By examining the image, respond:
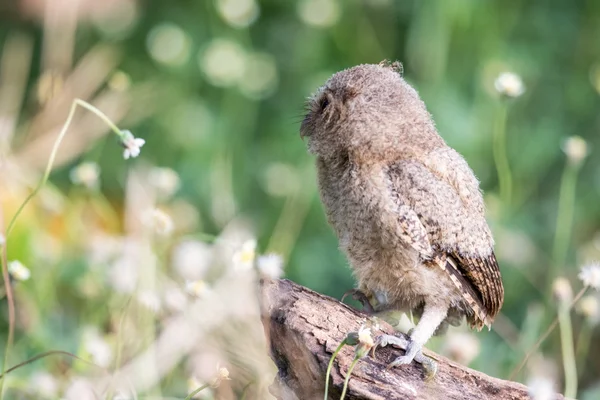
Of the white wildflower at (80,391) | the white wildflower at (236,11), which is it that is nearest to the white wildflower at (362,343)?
the white wildflower at (80,391)

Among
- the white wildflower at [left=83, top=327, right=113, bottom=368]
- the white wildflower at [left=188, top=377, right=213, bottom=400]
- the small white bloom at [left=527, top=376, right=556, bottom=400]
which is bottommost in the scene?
the white wildflower at [left=83, top=327, right=113, bottom=368]

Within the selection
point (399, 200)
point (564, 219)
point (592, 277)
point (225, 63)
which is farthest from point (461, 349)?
point (225, 63)

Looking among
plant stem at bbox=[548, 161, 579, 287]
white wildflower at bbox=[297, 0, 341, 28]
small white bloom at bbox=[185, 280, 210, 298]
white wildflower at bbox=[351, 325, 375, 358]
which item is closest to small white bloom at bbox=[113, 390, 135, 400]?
small white bloom at bbox=[185, 280, 210, 298]

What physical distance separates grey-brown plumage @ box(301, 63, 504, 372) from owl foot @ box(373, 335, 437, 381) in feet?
0.36

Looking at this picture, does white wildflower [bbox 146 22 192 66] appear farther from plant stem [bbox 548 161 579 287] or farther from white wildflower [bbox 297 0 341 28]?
plant stem [bbox 548 161 579 287]

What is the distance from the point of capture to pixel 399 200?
338 cm

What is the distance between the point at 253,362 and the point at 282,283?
456 millimetres

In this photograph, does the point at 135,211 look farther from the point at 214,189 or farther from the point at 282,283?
the point at 282,283

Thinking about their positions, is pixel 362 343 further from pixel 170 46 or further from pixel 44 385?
pixel 170 46

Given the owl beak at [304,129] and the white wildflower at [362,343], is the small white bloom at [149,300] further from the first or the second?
the white wildflower at [362,343]

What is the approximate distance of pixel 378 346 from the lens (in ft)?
10.5

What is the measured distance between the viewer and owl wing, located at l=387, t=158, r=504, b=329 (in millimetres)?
3408

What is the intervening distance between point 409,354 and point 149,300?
46.6 inches

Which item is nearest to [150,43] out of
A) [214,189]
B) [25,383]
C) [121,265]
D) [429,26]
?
[214,189]
